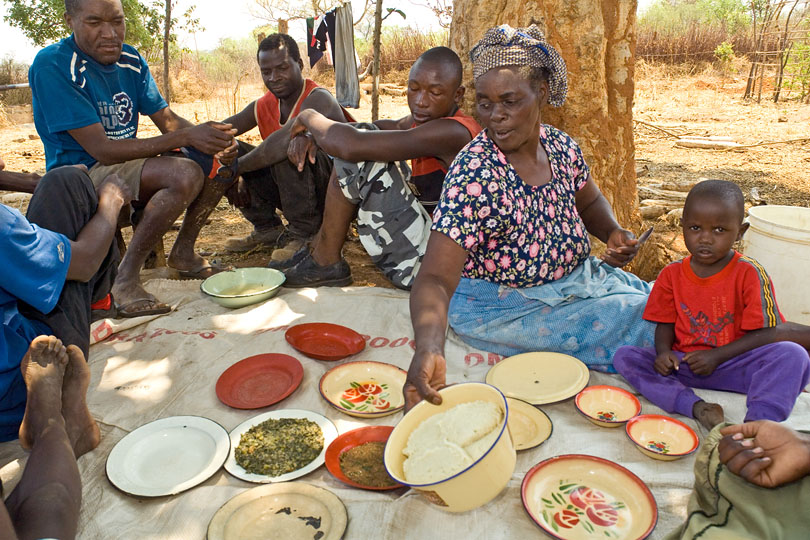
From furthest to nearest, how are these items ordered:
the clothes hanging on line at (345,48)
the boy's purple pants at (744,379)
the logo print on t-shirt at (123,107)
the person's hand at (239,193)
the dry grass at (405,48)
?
the dry grass at (405,48) < the clothes hanging on line at (345,48) < the person's hand at (239,193) < the logo print on t-shirt at (123,107) < the boy's purple pants at (744,379)

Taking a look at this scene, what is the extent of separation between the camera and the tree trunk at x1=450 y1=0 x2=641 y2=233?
110 inches

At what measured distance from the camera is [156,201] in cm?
286

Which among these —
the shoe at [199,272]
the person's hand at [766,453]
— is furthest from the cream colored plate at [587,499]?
the shoe at [199,272]

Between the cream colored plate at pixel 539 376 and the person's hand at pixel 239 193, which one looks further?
the person's hand at pixel 239 193

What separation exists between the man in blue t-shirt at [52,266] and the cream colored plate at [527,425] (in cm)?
132

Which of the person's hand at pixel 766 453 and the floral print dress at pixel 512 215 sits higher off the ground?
the floral print dress at pixel 512 215

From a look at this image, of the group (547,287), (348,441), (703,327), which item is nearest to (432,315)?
(348,441)

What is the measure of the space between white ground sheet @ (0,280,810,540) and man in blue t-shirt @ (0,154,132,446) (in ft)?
0.74

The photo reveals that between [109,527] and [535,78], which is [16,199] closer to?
[109,527]

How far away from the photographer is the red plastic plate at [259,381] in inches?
79.3

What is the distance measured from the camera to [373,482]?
5.13 ft

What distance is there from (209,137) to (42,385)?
167 cm

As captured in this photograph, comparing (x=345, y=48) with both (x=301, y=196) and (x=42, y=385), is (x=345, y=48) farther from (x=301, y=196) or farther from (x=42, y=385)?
(x=42, y=385)

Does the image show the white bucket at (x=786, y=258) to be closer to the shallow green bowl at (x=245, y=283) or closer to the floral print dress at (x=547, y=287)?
the floral print dress at (x=547, y=287)
